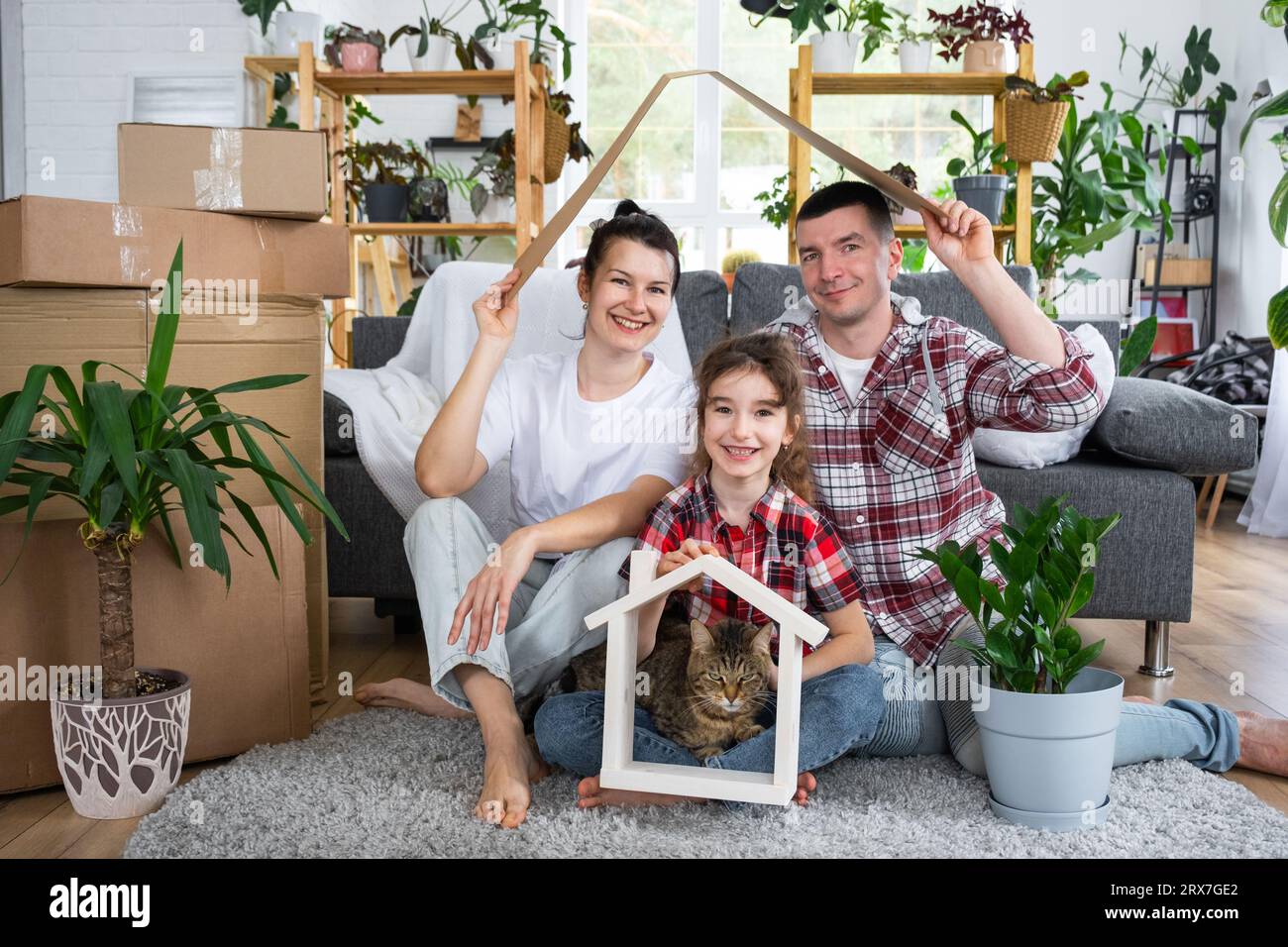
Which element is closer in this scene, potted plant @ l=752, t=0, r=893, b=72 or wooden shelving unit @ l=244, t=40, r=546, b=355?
potted plant @ l=752, t=0, r=893, b=72

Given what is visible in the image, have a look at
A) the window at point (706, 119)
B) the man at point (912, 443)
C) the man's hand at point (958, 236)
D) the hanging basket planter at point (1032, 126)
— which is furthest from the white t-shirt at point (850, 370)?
the window at point (706, 119)

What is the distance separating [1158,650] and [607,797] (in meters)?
1.26

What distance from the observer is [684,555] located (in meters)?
1.33

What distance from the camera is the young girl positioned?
4.56 feet

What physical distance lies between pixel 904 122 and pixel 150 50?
144 inches

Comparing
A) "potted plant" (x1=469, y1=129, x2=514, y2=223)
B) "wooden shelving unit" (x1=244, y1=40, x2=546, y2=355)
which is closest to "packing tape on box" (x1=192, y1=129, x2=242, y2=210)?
"wooden shelving unit" (x1=244, y1=40, x2=546, y2=355)

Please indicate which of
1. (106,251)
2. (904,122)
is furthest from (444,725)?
(904,122)

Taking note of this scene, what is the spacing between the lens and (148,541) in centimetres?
152

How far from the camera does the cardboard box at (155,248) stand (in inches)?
59.2

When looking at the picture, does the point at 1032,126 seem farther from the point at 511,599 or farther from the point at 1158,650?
the point at 511,599

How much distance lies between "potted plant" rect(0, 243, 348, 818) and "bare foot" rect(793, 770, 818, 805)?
2.24 ft

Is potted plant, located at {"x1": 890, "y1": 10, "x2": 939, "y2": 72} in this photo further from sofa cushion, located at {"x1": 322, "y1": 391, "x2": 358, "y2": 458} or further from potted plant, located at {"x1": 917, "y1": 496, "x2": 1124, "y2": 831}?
potted plant, located at {"x1": 917, "y1": 496, "x2": 1124, "y2": 831}

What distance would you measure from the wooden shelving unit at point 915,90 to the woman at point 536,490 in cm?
174

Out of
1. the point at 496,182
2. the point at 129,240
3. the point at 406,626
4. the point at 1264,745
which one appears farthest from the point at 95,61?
the point at 1264,745
